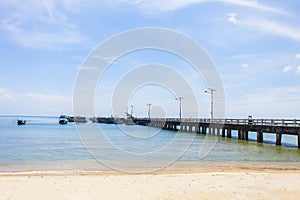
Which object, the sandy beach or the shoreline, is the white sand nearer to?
the sandy beach

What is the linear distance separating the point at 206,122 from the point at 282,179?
41985 millimetres

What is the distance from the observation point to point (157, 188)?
10250 mm

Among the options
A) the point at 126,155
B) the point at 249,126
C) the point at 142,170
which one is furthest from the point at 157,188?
the point at 249,126

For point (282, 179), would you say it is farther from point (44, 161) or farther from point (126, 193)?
point (44, 161)

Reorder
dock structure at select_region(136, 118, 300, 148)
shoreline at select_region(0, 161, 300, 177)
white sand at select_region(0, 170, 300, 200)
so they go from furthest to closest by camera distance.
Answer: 1. dock structure at select_region(136, 118, 300, 148)
2. shoreline at select_region(0, 161, 300, 177)
3. white sand at select_region(0, 170, 300, 200)

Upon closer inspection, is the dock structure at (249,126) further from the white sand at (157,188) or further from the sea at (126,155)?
the white sand at (157,188)

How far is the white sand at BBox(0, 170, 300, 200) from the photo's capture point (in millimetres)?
9156

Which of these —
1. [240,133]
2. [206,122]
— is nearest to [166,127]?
[206,122]

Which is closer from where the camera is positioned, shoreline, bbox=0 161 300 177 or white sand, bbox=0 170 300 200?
white sand, bbox=0 170 300 200

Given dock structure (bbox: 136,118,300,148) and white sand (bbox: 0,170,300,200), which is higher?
dock structure (bbox: 136,118,300,148)

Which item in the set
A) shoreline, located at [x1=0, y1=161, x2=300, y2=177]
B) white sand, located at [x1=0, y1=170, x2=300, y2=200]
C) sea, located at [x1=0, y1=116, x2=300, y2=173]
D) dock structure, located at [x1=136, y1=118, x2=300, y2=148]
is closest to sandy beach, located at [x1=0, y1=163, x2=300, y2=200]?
white sand, located at [x1=0, y1=170, x2=300, y2=200]

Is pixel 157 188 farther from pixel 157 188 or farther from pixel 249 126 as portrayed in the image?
pixel 249 126

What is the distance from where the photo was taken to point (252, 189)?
33.8 feet

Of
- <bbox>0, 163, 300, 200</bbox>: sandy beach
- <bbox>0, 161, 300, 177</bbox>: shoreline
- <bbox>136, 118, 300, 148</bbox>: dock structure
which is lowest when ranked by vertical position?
<bbox>0, 161, 300, 177</bbox>: shoreline
